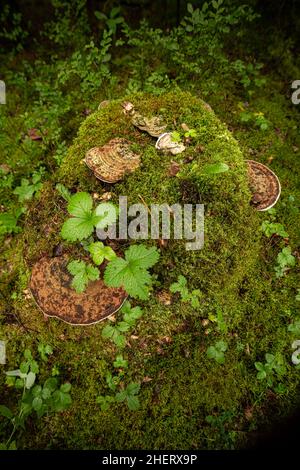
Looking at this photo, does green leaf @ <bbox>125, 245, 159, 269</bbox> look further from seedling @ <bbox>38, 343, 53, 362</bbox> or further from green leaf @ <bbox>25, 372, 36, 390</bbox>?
green leaf @ <bbox>25, 372, 36, 390</bbox>

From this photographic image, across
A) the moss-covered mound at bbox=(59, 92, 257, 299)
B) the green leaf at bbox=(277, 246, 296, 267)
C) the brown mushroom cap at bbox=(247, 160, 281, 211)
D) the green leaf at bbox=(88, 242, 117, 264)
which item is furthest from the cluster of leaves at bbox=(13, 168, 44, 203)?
the green leaf at bbox=(277, 246, 296, 267)

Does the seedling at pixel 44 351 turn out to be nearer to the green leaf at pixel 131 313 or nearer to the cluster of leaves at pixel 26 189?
the green leaf at pixel 131 313

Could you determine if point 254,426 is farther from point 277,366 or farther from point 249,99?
point 249,99

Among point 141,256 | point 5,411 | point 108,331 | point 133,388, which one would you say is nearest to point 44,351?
point 5,411

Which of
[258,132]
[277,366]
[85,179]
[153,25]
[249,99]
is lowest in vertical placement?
[277,366]

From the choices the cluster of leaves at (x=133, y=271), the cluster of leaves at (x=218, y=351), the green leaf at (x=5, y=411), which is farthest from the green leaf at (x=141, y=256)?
the green leaf at (x=5, y=411)
